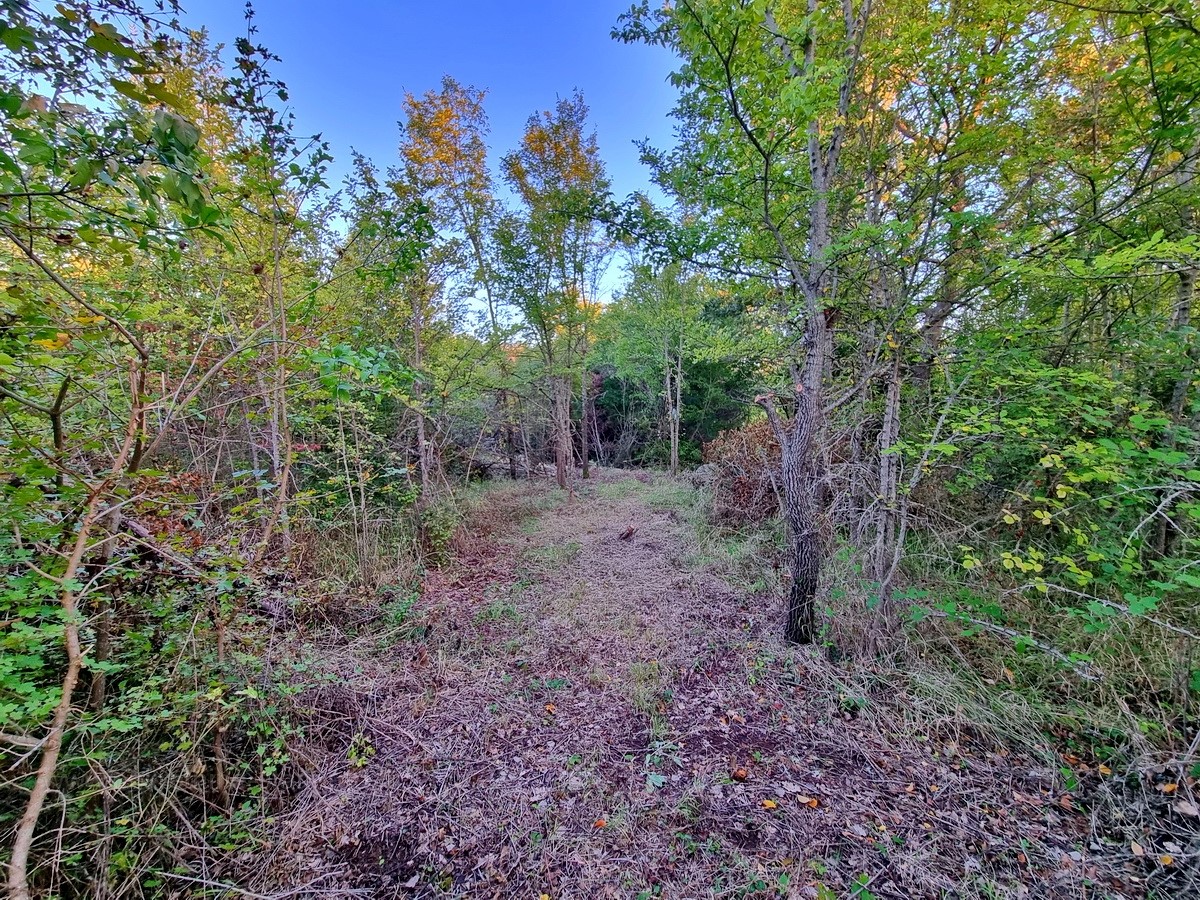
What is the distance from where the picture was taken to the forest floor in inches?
64.9

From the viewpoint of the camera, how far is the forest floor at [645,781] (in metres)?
1.65

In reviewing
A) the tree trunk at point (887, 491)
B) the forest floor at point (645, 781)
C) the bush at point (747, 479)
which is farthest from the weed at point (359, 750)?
the bush at point (747, 479)

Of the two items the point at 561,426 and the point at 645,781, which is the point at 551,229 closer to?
the point at 561,426

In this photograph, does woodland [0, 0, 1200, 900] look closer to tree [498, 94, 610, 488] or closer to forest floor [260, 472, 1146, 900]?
forest floor [260, 472, 1146, 900]

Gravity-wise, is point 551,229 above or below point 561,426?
above

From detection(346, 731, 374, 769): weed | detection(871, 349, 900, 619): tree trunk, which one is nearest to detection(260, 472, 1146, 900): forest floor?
detection(346, 731, 374, 769): weed

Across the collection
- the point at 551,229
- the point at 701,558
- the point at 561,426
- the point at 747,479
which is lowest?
the point at 701,558

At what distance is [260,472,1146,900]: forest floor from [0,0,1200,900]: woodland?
0.02 meters

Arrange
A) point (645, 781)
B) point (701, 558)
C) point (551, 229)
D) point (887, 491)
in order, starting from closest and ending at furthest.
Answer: point (645, 781), point (887, 491), point (701, 558), point (551, 229)

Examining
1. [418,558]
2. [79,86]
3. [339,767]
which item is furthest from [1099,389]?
[418,558]

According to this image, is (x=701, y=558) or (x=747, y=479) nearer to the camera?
(x=701, y=558)

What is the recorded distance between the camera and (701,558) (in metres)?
4.66

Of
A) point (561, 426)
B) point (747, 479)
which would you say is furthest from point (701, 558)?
point (561, 426)

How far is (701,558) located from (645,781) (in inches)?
109
